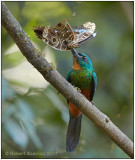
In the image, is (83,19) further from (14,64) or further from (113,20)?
(14,64)

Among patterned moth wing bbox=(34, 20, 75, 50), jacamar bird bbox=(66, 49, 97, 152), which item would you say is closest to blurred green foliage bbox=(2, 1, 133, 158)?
jacamar bird bbox=(66, 49, 97, 152)

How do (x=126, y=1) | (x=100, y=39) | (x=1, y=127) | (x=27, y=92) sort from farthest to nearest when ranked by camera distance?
(x=100, y=39) < (x=126, y=1) < (x=27, y=92) < (x=1, y=127)

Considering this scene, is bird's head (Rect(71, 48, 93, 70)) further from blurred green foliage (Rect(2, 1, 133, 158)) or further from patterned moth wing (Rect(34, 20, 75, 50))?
patterned moth wing (Rect(34, 20, 75, 50))

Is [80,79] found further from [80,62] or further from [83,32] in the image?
[83,32]

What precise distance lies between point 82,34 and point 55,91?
59.2 inches

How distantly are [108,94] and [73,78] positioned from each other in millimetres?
1502

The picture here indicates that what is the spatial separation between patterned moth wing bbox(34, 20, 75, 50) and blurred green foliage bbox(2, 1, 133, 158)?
35.0 inches

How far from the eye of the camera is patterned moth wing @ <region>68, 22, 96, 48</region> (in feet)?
7.24

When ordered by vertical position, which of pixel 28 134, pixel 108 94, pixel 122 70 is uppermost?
pixel 28 134

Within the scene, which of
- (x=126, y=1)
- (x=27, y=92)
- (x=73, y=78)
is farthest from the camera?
(x=126, y=1)

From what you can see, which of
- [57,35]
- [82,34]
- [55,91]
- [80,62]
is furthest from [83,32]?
[55,91]

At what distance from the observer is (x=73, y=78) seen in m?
3.36

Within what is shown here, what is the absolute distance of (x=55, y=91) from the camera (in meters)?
3.69

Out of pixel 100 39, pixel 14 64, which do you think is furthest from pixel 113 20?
pixel 14 64
